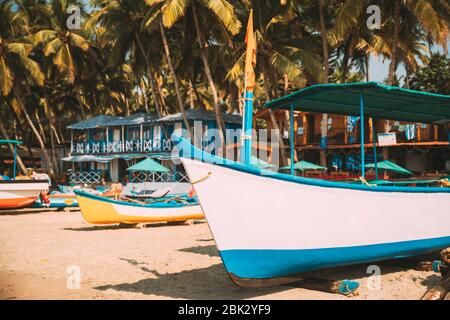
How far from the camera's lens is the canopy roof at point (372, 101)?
338 inches

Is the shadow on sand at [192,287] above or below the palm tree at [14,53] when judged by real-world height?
below

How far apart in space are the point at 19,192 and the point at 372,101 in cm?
1631

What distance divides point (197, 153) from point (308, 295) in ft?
9.06

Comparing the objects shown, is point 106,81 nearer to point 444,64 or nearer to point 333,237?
point 444,64

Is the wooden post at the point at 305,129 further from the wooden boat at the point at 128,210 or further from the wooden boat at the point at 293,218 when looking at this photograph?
the wooden boat at the point at 293,218

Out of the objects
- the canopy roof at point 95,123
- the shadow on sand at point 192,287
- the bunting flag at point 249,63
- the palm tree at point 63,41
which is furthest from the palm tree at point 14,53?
the bunting flag at point 249,63

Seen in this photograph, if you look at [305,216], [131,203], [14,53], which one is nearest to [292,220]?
[305,216]

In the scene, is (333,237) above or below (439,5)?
below

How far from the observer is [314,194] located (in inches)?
281

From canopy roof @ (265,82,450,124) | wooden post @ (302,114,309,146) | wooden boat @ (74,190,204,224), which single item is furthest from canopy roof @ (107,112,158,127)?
canopy roof @ (265,82,450,124)

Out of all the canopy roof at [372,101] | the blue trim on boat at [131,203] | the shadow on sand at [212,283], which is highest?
the canopy roof at [372,101]

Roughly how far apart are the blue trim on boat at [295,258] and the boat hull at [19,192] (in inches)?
646
